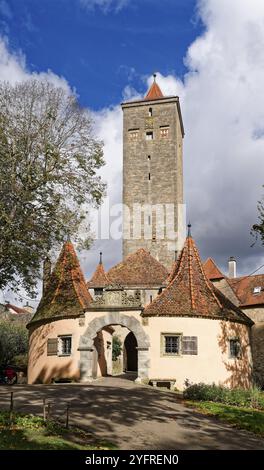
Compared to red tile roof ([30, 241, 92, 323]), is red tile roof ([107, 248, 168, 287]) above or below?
above

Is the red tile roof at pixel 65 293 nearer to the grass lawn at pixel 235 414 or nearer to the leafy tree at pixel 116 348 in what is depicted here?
the leafy tree at pixel 116 348

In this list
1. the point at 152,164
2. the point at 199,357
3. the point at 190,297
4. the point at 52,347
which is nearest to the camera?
the point at 199,357

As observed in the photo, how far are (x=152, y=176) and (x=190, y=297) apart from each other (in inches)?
950

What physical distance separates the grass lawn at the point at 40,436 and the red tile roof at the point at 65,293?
472 inches

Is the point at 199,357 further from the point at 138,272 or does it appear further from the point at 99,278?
the point at 99,278

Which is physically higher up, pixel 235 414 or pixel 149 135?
pixel 149 135

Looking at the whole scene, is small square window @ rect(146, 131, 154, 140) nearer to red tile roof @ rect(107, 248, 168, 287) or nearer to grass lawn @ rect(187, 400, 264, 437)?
red tile roof @ rect(107, 248, 168, 287)

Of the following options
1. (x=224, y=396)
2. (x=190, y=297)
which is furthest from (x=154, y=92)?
(x=224, y=396)

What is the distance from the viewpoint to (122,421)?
13.5 m

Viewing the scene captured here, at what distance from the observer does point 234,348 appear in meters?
24.2

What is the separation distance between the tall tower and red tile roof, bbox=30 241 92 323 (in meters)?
17.3

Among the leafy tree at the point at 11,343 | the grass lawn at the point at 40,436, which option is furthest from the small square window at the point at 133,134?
the grass lawn at the point at 40,436

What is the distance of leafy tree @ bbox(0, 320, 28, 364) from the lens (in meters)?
37.8

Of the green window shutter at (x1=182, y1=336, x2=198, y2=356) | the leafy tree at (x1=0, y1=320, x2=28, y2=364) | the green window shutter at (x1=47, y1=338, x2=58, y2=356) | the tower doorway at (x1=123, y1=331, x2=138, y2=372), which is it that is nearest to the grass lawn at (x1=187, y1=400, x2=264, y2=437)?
the green window shutter at (x1=182, y1=336, x2=198, y2=356)
